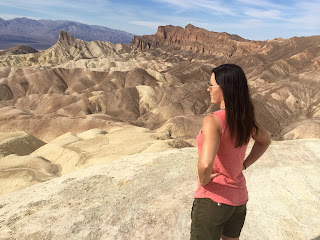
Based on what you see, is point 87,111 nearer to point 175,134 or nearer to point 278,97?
point 175,134

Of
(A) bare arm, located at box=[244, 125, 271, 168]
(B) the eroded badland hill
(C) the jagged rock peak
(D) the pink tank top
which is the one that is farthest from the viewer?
(C) the jagged rock peak

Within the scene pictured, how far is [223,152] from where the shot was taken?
2.39 meters

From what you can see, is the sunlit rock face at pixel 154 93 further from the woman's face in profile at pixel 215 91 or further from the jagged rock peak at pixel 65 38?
the woman's face in profile at pixel 215 91

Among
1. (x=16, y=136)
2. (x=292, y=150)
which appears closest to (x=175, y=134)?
(x=16, y=136)

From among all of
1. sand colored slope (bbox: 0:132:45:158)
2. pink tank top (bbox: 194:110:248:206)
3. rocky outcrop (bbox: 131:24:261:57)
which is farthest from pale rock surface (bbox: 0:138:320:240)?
rocky outcrop (bbox: 131:24:261:57)

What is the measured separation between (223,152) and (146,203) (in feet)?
15.3

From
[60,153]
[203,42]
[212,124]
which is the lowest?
[60,153]

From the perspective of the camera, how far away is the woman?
2.23 metres

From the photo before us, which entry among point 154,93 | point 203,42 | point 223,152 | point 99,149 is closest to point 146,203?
point 223,152

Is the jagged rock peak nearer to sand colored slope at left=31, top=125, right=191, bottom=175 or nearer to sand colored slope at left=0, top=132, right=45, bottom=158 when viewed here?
sand colored slope at left=0, top=132, right=45, bottom=158

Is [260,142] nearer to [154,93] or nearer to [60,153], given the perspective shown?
[60,153]

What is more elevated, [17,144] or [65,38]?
[65,38]

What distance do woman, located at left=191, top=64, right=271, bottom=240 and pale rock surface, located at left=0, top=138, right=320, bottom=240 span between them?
3.25 m

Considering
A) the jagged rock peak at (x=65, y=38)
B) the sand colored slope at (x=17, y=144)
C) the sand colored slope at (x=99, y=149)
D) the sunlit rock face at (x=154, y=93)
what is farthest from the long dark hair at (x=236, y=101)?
the jagged rock peak at (x=65, y=38)
